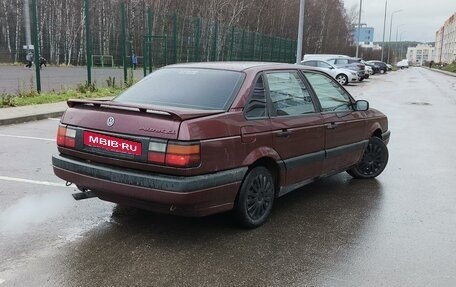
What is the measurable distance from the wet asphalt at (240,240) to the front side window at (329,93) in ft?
3.55

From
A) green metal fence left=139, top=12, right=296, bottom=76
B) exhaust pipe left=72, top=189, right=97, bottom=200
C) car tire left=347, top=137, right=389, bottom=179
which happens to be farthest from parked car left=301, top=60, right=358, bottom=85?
exhaust pipe left=72, top=189, right=97, bottom=200

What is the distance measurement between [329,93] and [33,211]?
3591 mm

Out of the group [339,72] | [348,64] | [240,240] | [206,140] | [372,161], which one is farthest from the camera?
[348,64]

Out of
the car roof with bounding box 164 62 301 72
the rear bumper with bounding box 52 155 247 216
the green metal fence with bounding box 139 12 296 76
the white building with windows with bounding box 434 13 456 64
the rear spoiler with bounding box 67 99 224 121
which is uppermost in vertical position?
the white building with windows with bounding box 434 13 456 64

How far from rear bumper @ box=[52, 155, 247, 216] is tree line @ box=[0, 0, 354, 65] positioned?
47.6 feet

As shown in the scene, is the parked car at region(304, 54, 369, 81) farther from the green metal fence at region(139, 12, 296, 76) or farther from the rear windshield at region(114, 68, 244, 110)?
the rear windshield at region(114, 68, 244, 110)

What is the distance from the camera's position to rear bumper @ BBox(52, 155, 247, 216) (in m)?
3.91

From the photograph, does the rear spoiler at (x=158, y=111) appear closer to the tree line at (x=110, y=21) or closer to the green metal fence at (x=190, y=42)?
the tree line at (x=110, y=21)

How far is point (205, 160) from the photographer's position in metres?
3.97

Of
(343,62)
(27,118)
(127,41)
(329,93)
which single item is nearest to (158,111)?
(329,93)

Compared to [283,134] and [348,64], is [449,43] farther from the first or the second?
[283,134]

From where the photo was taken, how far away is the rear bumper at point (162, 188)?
391cm

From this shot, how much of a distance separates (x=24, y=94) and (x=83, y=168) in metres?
10.9

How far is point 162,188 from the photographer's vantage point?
3.91m
